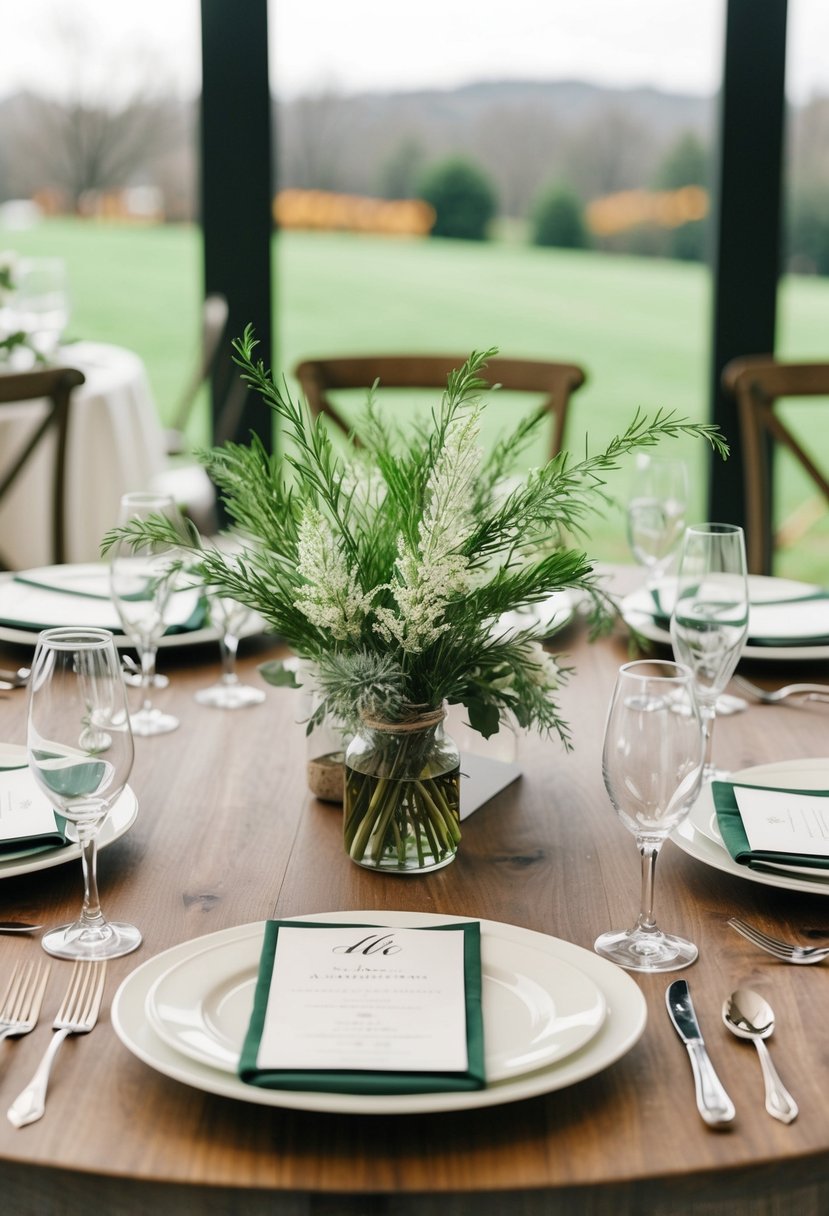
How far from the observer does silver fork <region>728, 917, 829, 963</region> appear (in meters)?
1.02

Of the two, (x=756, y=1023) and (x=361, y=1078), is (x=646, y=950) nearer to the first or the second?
(x=756, y=1023)

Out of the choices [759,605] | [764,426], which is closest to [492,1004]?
[759,605]

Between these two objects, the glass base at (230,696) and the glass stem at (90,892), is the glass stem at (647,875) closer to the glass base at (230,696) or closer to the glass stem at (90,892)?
the glass stem at (90,892)

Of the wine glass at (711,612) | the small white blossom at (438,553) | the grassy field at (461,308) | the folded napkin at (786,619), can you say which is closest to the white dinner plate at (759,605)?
the folded napkin at (786,619)

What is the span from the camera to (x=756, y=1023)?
917mm

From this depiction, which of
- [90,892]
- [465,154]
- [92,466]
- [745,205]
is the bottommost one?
[92,466]

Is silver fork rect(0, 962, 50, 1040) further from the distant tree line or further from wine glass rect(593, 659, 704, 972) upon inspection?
the distant tree line

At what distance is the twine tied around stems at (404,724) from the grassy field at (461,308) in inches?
134

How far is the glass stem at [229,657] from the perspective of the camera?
61.1 inches

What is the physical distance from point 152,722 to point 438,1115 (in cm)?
76

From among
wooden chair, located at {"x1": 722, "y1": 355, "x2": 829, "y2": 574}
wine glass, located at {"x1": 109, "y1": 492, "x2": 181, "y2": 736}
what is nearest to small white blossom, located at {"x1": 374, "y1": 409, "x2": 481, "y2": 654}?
wine glass, located at {"x1": 109, "y1": 492, "x2": 181, "y2": 736}

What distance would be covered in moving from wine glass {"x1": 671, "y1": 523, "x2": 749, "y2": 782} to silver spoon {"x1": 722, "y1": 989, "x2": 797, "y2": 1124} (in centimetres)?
39

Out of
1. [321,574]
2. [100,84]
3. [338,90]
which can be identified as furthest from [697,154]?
[321,574]

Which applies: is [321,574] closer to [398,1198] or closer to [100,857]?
[100,857]
